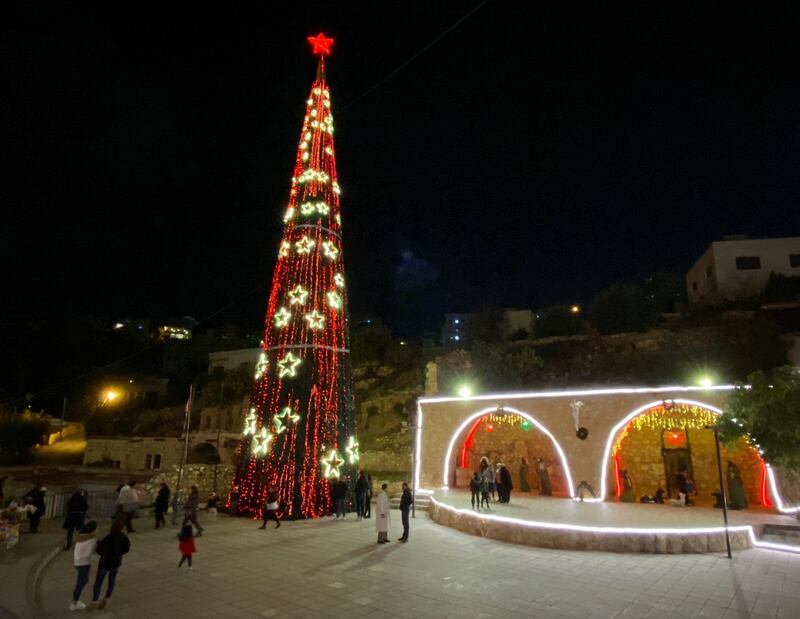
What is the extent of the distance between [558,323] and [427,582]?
2972 cm

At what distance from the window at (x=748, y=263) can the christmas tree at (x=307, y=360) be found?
3036 centimetres

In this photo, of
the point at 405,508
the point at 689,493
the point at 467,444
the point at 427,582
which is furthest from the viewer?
the point at 467,444

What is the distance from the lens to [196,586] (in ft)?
24.7

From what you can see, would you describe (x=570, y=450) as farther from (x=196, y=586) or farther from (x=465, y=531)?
(x=196, y=586)

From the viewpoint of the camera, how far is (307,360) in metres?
14.0

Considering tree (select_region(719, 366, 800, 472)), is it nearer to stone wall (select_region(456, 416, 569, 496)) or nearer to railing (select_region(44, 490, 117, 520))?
stone wall (select_region(456, 416, 569, 496))

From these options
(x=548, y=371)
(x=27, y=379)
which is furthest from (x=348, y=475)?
(x=27, y=379)

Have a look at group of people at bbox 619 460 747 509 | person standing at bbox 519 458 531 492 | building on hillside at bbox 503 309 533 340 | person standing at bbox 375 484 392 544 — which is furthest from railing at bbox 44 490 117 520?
building on hillside at bbox 503 309 533 340

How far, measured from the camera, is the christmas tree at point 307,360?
43.8 feet

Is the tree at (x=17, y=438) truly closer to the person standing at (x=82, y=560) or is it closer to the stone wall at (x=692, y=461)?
the person standing at (x=82, y=560)

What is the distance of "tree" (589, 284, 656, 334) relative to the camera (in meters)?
31.3

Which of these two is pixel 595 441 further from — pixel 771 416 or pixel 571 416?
pixel 771 416

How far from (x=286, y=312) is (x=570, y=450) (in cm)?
1081

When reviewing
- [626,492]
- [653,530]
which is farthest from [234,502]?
[626,492]
